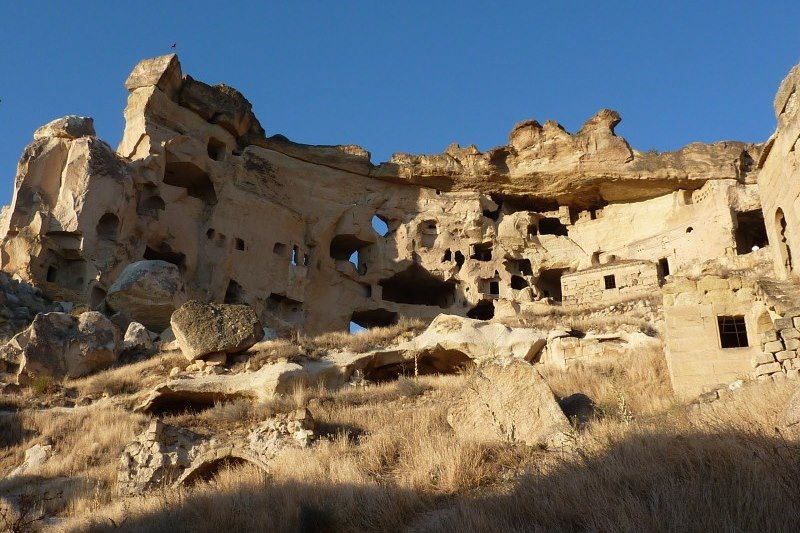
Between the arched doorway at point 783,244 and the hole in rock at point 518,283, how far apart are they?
62.2ft

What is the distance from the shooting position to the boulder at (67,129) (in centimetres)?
2983

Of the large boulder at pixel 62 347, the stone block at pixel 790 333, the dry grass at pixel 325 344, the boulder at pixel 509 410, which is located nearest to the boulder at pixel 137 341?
the large boulder at pixel 62 347

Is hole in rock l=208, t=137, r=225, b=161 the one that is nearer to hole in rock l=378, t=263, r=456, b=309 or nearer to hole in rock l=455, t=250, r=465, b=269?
hole in rock l=378, t=263, r=456, b=309

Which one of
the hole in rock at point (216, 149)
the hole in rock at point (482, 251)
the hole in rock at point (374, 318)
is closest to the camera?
the hole in rock at point (216, 149)

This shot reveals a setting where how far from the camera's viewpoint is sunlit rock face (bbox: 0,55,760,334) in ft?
92.5

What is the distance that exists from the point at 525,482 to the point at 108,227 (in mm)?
25183

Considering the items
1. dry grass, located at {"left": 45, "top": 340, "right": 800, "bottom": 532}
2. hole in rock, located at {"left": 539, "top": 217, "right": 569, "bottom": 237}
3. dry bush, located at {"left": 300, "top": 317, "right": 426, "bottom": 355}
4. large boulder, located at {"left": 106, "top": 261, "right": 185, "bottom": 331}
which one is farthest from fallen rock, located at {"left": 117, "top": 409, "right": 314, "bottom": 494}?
hole in rock, located at {"left": 539, "top": 217, "right": 569, "bottom": 237}

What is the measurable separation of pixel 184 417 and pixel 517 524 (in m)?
8.87

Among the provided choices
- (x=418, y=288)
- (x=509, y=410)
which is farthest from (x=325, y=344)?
(x=418, y=288)

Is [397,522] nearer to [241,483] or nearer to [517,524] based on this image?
[517,524]

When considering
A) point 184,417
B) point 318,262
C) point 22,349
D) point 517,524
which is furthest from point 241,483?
point 318,262

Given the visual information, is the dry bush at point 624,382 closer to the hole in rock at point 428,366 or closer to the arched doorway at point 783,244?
the hole in rock at point 428,366

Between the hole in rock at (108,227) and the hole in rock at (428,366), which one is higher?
the hole in rock at (108,227)

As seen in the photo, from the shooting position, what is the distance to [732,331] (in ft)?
38.1
